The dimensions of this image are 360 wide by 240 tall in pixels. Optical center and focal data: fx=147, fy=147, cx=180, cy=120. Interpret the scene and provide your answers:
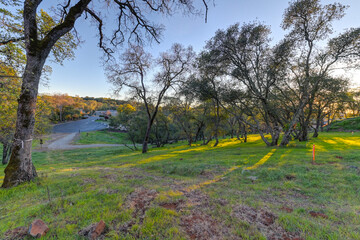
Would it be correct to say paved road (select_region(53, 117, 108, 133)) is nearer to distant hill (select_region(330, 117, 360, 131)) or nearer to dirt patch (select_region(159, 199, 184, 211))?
dirt patch (select_region(159, 199, 184, 211))

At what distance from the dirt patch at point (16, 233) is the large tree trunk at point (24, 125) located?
3546 millimetres

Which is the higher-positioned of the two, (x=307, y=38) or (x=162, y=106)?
(x=307, y=38)

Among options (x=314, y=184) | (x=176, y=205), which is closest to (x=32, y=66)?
(x=176, y=205)

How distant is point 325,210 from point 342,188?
198 cm

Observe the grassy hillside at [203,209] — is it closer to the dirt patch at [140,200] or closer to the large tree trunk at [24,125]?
the dirt patch at [140,200]

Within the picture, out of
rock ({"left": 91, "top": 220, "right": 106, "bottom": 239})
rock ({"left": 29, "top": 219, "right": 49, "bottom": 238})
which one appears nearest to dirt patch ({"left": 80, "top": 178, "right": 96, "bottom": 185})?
rock ({"left": 29, "top": 219, "right": 49, "bottom": 238})

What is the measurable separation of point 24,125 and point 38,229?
429 cm

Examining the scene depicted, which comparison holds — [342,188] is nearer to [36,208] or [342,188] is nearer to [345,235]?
[345,235]

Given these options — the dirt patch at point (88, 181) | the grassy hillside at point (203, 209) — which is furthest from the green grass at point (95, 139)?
the grassy hillside at point (203, 209)

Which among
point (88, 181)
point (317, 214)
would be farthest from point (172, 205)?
point (88, 181)

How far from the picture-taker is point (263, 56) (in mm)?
13867

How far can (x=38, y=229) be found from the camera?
2.23 metres

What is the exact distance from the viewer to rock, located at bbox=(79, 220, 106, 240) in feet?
7.17

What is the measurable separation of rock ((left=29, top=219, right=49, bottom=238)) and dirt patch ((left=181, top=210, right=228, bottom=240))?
2.14m
